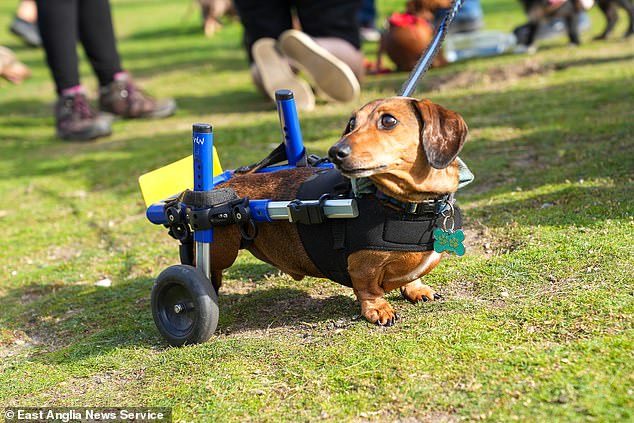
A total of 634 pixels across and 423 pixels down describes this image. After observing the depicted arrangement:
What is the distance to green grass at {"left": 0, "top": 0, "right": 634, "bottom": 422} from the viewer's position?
9.18 feet

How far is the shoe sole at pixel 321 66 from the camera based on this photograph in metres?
7.73

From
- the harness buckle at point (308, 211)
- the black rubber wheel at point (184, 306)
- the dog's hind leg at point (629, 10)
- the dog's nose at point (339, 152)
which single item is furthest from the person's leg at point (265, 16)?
the dog's nose at point (339, 152)

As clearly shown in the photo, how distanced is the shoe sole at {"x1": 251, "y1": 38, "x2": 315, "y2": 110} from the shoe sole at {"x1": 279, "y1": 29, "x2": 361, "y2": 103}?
0.51ft

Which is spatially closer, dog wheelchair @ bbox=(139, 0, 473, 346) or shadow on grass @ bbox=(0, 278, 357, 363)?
dog wheelchair @ bbox=(139, 0, 473, 346)

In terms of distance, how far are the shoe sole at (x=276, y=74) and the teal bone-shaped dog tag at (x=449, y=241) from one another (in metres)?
4.98

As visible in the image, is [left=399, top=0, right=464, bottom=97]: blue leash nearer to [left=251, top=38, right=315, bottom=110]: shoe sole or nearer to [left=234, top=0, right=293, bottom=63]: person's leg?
[left=251, top=38, right=315, bottom=110]: shoe sole

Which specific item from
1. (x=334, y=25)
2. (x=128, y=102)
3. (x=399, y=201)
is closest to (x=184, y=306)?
(x=399, y=201)

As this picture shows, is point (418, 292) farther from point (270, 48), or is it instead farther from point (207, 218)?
point (270, 48)

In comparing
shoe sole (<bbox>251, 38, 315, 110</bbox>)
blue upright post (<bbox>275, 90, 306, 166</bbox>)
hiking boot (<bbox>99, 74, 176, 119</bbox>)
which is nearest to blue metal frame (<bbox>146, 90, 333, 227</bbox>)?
blue upright post (<bbox>275, 90, 306, 166</bbox>)

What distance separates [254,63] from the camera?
8875 millimetres

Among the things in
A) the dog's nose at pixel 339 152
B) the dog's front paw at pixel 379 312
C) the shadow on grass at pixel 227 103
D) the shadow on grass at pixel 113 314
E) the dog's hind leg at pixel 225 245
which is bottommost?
the shadow on grass at pixel 113 314

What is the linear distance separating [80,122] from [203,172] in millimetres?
5173

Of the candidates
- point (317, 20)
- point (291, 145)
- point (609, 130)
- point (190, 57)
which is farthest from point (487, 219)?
point (190, 57)

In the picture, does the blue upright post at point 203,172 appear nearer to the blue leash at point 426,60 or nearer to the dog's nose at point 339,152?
the dog's nose at point 339,152
